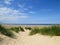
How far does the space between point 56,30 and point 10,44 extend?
5823 millimetres

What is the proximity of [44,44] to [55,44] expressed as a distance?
0.76m

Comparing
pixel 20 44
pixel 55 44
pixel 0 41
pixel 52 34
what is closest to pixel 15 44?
pixel 20 44

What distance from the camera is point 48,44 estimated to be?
11266 mm

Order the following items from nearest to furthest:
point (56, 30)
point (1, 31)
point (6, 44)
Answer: point (6, 44) → point (1, 31) → point (56, 30)

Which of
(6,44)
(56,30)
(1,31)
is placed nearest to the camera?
(6,44)

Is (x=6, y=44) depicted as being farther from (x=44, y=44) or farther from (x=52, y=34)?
(x=52, y=34)

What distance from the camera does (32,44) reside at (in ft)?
36.9

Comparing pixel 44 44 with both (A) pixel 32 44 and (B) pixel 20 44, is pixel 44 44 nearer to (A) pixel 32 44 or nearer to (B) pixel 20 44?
(A) pixel 32 44

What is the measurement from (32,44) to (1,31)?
3.81m

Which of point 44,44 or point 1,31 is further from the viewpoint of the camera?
point 1,31

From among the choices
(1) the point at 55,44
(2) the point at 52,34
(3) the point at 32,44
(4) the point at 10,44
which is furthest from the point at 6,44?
(2) the point at 52,34

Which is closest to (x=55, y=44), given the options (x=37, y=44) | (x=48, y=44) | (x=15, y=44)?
(x=48, y=44)

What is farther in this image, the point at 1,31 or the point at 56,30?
the point at 56,30

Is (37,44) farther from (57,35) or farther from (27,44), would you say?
(57,35)
